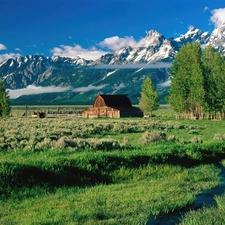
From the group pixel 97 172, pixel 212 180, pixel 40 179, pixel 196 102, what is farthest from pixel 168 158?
pixel 196 102

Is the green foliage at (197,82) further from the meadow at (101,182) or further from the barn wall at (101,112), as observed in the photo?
the meadow at (101,182)

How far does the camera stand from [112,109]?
106 metres

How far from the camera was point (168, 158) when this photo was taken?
22906 mm

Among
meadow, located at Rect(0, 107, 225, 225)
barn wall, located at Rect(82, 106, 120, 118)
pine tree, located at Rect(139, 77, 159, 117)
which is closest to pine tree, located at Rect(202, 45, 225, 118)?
pine tree, located at Rect(139, 77, 159, 117)

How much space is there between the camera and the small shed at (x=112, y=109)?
104 m

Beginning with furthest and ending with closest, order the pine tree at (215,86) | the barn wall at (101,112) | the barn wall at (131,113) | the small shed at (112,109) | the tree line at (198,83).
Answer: the barn wall at (101,112) → the small shed at (112,109) → the barn wall at (131,113) → the tree line at (198,83) → the pine tree at (215,86)

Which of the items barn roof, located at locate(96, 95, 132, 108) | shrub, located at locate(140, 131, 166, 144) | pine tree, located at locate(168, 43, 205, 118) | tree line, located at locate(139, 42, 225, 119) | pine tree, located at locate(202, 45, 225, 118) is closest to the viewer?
shrub, located at locate(140, 131, 166, 144)

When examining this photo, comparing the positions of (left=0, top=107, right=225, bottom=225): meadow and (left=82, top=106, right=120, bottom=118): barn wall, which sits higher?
(left=82, top=106, right=120, bottom=118): barn wall

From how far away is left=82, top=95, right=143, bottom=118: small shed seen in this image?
104188 mm

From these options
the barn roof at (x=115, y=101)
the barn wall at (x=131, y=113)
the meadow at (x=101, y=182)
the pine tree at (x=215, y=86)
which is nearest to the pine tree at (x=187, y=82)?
the pine tree at (x=215, y=86)

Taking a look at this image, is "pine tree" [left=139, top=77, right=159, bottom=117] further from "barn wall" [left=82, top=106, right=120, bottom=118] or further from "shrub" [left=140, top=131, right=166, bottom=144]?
"shrub" [left=140, top=131, right=166, bottom=144]

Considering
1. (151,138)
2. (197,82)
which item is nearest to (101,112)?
(197,82)

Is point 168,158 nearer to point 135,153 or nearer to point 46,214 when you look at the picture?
point 135,153

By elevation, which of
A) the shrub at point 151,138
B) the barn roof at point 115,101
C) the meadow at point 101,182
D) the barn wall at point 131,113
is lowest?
the meadow at point 101,182
